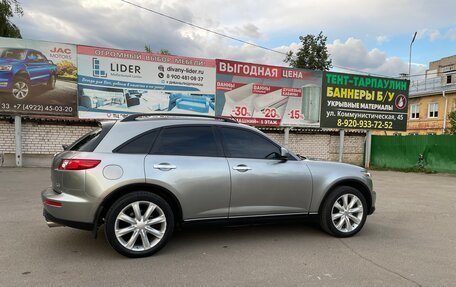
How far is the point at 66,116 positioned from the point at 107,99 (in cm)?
156

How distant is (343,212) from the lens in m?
5.34

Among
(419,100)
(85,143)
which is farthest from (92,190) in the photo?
(419,100)

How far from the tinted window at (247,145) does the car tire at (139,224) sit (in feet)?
3.84

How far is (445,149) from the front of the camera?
16344mm

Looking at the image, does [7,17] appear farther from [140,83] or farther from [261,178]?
[261,178]

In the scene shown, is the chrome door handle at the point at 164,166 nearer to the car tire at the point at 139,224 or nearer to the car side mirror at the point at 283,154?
the car tire at the point at 139,224

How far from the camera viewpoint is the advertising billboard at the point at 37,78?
40.2 feet

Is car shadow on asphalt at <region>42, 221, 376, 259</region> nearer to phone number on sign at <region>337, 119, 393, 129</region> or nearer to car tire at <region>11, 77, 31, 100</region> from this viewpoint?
car tire at <region>11, 77, 31, 100</region>

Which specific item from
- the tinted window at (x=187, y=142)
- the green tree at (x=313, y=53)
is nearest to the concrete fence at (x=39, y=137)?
the tinted window at (x=187, y=142)

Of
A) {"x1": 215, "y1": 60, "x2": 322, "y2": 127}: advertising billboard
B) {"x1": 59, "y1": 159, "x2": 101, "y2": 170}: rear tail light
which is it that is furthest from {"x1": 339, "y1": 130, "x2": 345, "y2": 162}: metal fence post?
{"x1": 59, "y1": 159, "x2": 101, "y2": 170}: rear tail light

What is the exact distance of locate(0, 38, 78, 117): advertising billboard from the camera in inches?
483

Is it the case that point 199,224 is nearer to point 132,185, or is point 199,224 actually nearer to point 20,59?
point 132,185

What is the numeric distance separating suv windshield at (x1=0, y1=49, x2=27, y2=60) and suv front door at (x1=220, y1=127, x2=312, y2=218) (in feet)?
34.8

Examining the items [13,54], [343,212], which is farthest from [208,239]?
[13,54]
